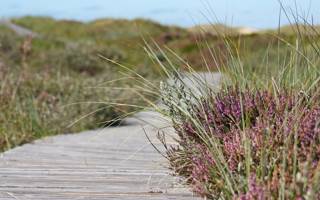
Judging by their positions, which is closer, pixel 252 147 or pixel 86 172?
pixel 252 147

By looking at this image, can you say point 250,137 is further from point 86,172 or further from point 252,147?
point 86,172

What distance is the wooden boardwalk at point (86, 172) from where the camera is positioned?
4434 millimetres

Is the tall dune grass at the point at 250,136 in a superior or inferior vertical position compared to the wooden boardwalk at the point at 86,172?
superior

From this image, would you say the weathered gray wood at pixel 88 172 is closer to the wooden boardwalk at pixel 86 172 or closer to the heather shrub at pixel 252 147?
the wooden boardwalk at pixel 86 172

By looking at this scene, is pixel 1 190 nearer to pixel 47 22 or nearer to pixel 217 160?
pixel 217 160

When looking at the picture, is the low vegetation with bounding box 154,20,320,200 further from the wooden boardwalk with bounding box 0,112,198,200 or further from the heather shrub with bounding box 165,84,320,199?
the wooden boardwalk with bounding box 0,112,198,200

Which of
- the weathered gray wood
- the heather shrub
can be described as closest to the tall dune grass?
the heather shrub

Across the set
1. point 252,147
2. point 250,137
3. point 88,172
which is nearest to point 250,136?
point 250,137

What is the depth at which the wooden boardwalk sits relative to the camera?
443 cm

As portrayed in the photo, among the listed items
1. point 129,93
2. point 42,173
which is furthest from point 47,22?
point 42,173

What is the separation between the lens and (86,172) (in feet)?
17.3

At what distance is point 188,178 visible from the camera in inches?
170

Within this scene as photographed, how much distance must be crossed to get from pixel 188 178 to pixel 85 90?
18.3 feet

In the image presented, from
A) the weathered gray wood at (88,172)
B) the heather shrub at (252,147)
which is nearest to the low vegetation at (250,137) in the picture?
the heather shrub at (252,147)
